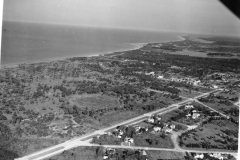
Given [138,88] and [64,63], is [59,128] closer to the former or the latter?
[138,88]

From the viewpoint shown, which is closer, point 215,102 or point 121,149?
point 121,149

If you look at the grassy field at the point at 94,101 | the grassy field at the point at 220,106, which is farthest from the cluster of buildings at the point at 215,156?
the grassy field at the point at 94,101

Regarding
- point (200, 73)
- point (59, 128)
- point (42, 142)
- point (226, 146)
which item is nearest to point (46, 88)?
point (59, 128)

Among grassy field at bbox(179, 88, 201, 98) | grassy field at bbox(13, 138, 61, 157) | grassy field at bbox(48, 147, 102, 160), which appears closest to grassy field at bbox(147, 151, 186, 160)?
grassy field at bbox(48, 147, 102, 160)

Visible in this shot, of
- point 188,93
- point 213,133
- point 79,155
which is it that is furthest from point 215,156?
point 188,93

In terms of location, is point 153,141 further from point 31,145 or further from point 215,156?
point 31,145

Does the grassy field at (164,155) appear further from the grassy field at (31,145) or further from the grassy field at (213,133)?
the grassy field at (31,145)

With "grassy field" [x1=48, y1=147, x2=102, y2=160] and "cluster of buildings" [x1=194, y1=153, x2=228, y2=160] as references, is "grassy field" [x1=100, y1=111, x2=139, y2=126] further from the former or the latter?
"cluster of buildings" [x1=194, y1=153, x2=228, y2=160]
